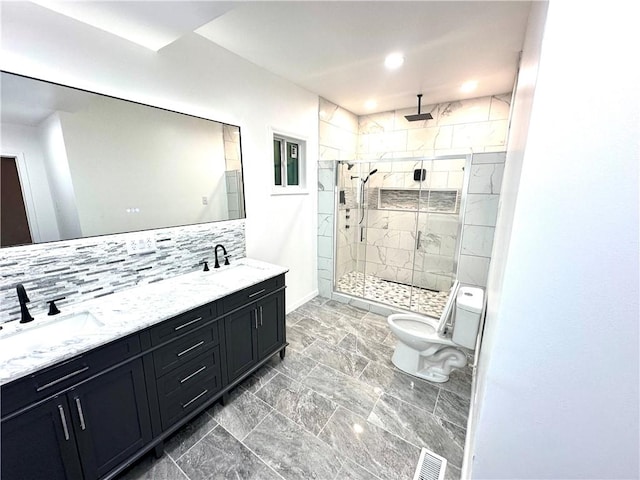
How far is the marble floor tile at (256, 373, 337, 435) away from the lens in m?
1.76

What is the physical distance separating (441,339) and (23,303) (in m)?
2.62

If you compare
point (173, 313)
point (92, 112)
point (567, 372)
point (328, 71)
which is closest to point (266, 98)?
point (328, 71)

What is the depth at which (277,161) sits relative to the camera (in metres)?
2.91

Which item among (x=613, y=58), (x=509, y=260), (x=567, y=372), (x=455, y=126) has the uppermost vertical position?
(x=455, y=126)

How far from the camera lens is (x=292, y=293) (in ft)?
10.8

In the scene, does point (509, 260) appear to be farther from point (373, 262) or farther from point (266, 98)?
point (373, 262)

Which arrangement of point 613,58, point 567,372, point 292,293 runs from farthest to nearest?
point 292,293 < point 567,372 < point 613,58

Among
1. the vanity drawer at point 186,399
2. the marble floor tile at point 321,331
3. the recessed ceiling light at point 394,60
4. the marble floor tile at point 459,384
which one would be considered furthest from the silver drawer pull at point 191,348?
the recessed ceiling light at point 394,60

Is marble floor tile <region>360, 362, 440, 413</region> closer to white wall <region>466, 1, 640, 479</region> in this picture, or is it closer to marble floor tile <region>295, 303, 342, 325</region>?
marble floor tile <region>295, 303, 342, 325</region>

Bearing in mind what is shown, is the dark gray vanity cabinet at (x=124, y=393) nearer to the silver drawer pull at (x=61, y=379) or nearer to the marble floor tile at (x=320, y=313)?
the silver drawer pull at (x=61, y=379)

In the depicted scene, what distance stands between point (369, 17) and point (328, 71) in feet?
2.87

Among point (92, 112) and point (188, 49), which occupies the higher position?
point (188, 49)

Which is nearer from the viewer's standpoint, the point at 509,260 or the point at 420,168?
the point at 509,260

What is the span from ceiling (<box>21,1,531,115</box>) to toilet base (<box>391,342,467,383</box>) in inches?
95.1
